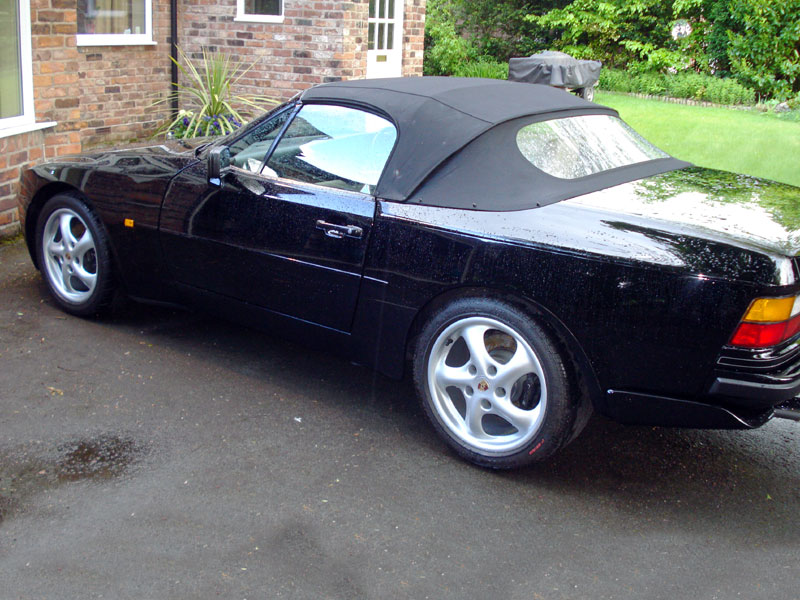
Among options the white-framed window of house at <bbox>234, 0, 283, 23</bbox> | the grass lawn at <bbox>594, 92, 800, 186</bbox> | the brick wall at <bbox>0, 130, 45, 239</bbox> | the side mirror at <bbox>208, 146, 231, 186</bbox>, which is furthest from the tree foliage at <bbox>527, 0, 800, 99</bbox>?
the side mirror at <bbox>208, 146, 231, 186</bbox>

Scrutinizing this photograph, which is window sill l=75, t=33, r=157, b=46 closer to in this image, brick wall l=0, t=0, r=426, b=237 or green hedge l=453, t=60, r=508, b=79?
brick wall l=0, t=0, r=426, b=237

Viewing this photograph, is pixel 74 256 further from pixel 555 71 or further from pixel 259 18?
pixel 555 71

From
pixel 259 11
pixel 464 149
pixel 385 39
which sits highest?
pixel 259 11

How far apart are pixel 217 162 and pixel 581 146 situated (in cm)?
175

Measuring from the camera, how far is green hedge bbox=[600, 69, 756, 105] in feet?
54.2

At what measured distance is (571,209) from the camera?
351cm

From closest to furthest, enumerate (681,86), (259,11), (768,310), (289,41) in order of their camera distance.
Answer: (768,310), (289,41), (259,11), (681,86)

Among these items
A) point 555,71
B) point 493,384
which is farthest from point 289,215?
point 555,71

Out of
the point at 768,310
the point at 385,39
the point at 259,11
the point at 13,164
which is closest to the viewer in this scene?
the point at 768,310

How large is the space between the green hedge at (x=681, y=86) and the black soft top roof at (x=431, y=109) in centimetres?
1343

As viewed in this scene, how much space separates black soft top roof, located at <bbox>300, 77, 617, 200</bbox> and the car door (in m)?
0.08

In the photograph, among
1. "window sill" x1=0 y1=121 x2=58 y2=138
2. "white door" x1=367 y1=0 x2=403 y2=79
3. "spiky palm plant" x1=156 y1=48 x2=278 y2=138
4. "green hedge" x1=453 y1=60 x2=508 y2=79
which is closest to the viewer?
"window sill" x1=0 y1=121 x2=58 y2=138

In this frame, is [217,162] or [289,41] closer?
[217,162]

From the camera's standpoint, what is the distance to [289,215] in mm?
4133
